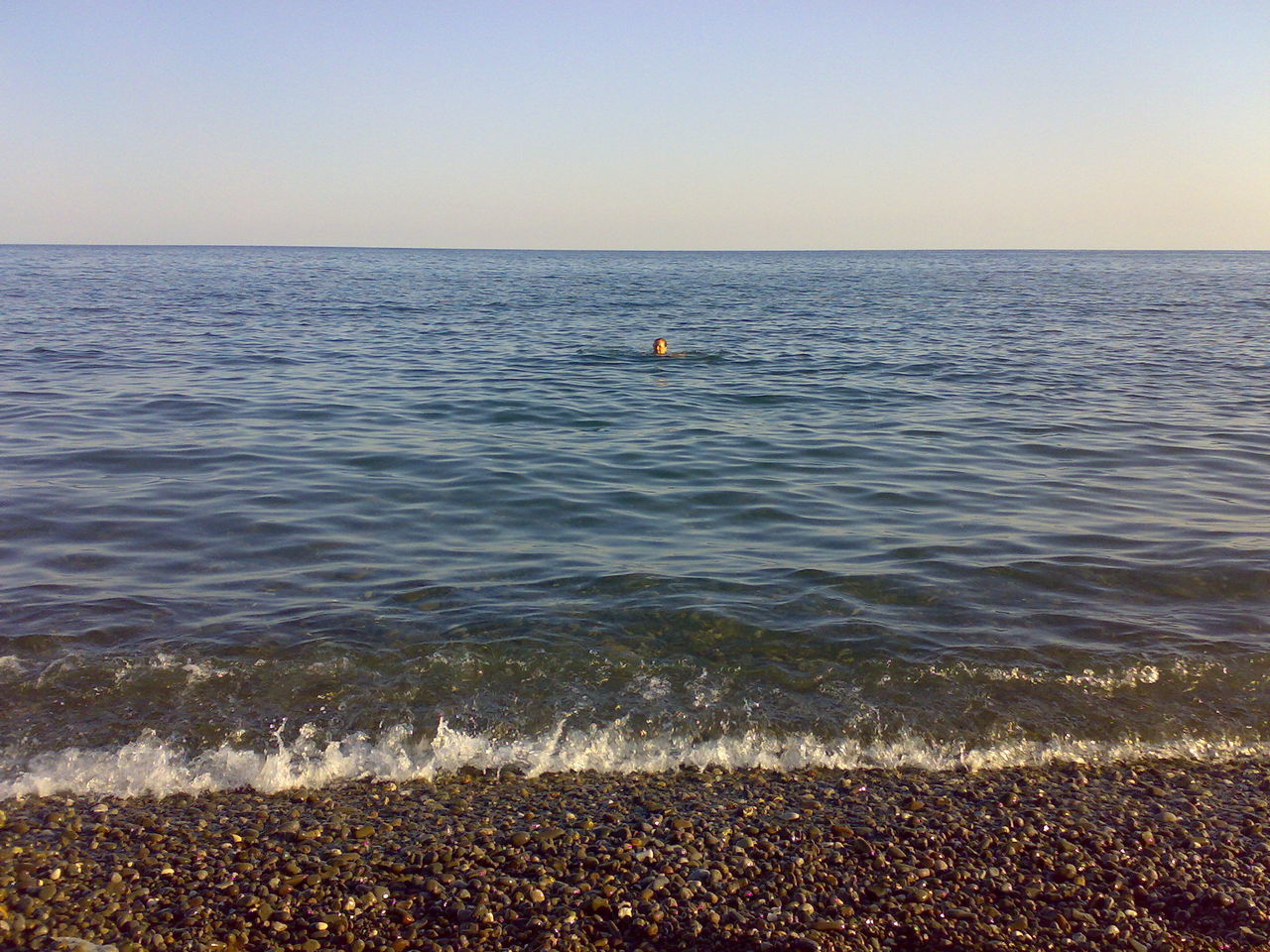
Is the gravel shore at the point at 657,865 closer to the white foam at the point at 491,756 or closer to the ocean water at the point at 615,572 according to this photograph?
the white foam at the point at 491,756

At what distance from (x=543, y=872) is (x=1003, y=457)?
400 inches

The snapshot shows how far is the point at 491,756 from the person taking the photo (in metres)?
5.45

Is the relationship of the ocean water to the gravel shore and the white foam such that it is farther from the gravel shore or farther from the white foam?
the gravel shore

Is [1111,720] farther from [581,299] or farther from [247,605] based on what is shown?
[581,299]

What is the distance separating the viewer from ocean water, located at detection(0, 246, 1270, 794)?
18.7 feet

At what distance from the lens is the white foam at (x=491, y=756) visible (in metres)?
5.11

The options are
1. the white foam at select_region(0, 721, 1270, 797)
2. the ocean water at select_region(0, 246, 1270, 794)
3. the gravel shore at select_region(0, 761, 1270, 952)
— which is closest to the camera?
the gravel shore at select_region(0, 761, 1270, 952)

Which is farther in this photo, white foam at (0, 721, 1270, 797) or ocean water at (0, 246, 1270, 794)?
ocean water at (0, 246, 1270, 794)

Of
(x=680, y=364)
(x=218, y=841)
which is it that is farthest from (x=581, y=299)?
(x=218, y=841)

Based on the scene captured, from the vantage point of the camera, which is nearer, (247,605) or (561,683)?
(561,683)

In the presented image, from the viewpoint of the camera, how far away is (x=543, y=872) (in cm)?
412

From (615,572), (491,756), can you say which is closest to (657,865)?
(491,756)

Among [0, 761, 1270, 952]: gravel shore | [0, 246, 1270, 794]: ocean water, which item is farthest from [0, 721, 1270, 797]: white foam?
[0, 761, 1270, 952]: gravel shore

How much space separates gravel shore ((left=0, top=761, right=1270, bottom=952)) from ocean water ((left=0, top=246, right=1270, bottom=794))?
0.45m
